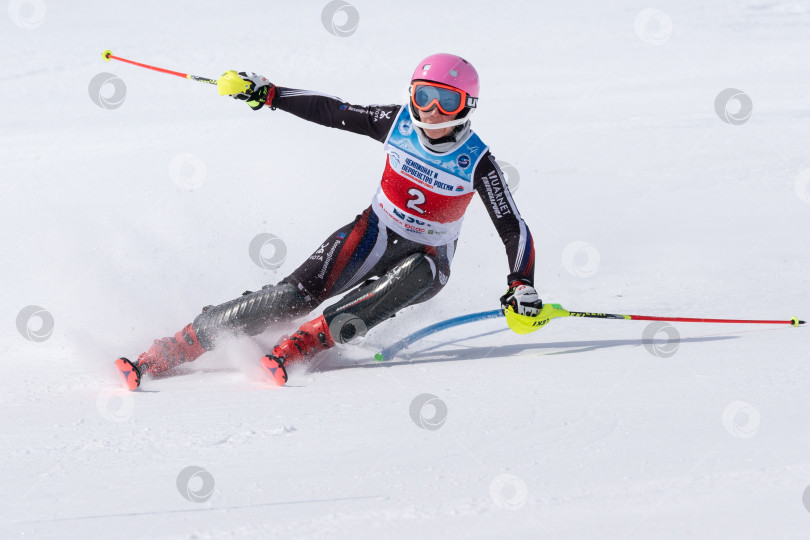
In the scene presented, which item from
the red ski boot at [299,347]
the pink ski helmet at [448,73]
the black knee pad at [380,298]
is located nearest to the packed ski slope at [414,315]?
the red ski boot at [299,347]

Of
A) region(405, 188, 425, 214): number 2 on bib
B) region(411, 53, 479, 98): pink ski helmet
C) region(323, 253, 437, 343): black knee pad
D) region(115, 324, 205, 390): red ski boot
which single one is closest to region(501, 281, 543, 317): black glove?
region(323, 253, 437, 343): black knee pad

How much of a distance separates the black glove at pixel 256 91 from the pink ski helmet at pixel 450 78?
3.01 feet

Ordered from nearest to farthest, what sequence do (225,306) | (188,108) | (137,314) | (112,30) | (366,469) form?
(366,469) → (225,306) → (137,314) → (188,108) → (112,30)

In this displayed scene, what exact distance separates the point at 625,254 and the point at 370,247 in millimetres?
2892

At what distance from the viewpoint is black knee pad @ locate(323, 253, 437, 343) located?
449 cm

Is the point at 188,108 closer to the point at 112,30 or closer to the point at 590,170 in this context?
the point at 112,30

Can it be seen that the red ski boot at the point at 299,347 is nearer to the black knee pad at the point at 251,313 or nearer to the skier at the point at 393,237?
the skier at the point at 393,237

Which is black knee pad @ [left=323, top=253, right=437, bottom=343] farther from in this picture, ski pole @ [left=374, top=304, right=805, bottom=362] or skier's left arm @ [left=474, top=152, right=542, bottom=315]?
skier's left arm @ [left=474, top=152, right=542, bottom=315]

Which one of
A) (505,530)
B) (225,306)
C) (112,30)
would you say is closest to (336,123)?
(225,306)

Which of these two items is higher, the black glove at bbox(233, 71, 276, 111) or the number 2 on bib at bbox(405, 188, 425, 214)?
the black glove at bbox(233, 71, 276, 111)

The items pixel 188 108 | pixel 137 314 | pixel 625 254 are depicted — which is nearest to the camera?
pixel 137 314

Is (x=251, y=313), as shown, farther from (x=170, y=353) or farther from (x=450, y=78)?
(x=450, y=78)

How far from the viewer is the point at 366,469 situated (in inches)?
109

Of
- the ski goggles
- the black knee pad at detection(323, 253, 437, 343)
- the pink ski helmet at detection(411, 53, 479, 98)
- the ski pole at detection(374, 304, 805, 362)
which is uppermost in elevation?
the pink ski helmet at detection(411, 53, 479, 98)
